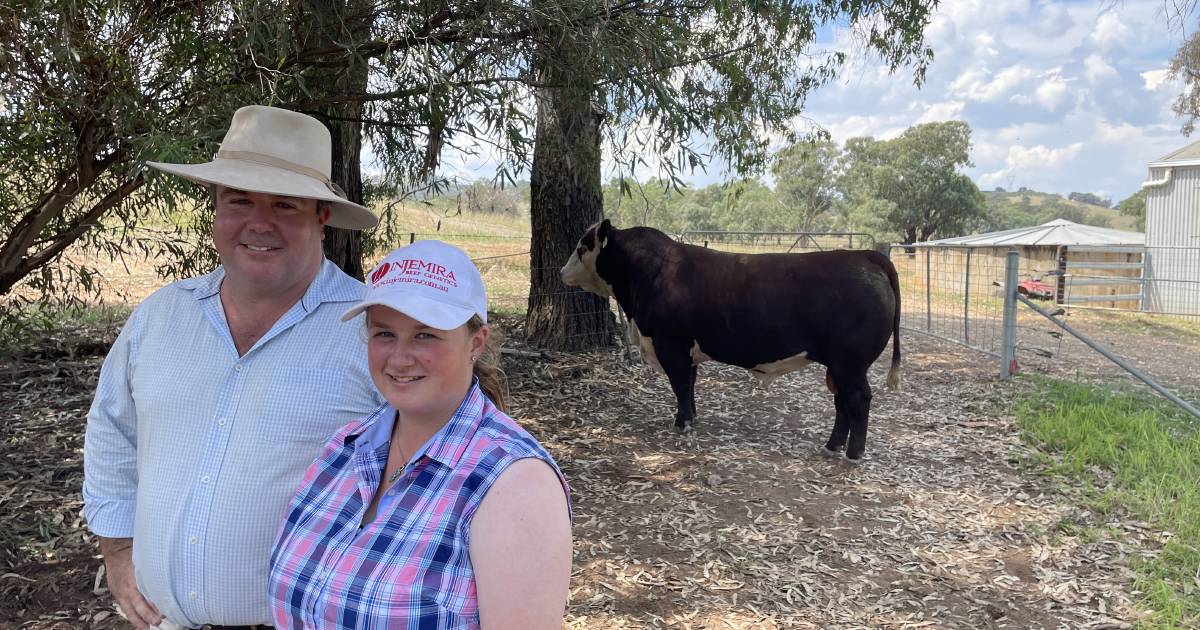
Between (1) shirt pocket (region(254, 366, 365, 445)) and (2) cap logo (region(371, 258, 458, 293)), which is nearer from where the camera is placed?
(2) cap logo (region(371, 258, 458, 293))

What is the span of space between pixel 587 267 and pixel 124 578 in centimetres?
496

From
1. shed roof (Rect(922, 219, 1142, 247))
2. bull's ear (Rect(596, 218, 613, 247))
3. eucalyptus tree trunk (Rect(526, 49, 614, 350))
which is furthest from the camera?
shed roof (Rect(922, 219, 1142, 247))

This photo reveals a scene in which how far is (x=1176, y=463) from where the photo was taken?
17.4 feet

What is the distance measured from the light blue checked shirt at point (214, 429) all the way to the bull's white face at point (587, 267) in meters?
4.70

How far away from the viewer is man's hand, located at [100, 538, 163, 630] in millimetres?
1896

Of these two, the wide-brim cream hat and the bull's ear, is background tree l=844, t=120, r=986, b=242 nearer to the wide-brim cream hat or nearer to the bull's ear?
the bull's ear

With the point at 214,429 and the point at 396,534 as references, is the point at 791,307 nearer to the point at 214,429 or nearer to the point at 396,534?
the point at 214,429

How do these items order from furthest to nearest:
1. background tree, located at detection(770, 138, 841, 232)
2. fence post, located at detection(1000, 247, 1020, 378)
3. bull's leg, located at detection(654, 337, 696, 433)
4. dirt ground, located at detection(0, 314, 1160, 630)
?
background tree, located at detection(770, 138, 841, 232) → fence post, located at detection(1000, 247, 1020, 378) → bull's leg, located at detection(654, 337, 696, 433) → dirt ground, located at detection(0, 314, 1160, 630)

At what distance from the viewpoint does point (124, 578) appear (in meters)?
1.96

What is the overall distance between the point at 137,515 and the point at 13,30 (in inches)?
98.9

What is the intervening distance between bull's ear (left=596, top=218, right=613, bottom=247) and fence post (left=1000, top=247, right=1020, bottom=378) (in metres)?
4.42

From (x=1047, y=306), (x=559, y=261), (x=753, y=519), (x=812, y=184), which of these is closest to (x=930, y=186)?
(x=812, y=184)

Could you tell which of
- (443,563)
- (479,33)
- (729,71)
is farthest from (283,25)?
(729,71)

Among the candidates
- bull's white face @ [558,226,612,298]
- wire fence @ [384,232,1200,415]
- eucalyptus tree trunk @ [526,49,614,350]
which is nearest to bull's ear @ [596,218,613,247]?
bull's white face @ [558,226,612,298]
